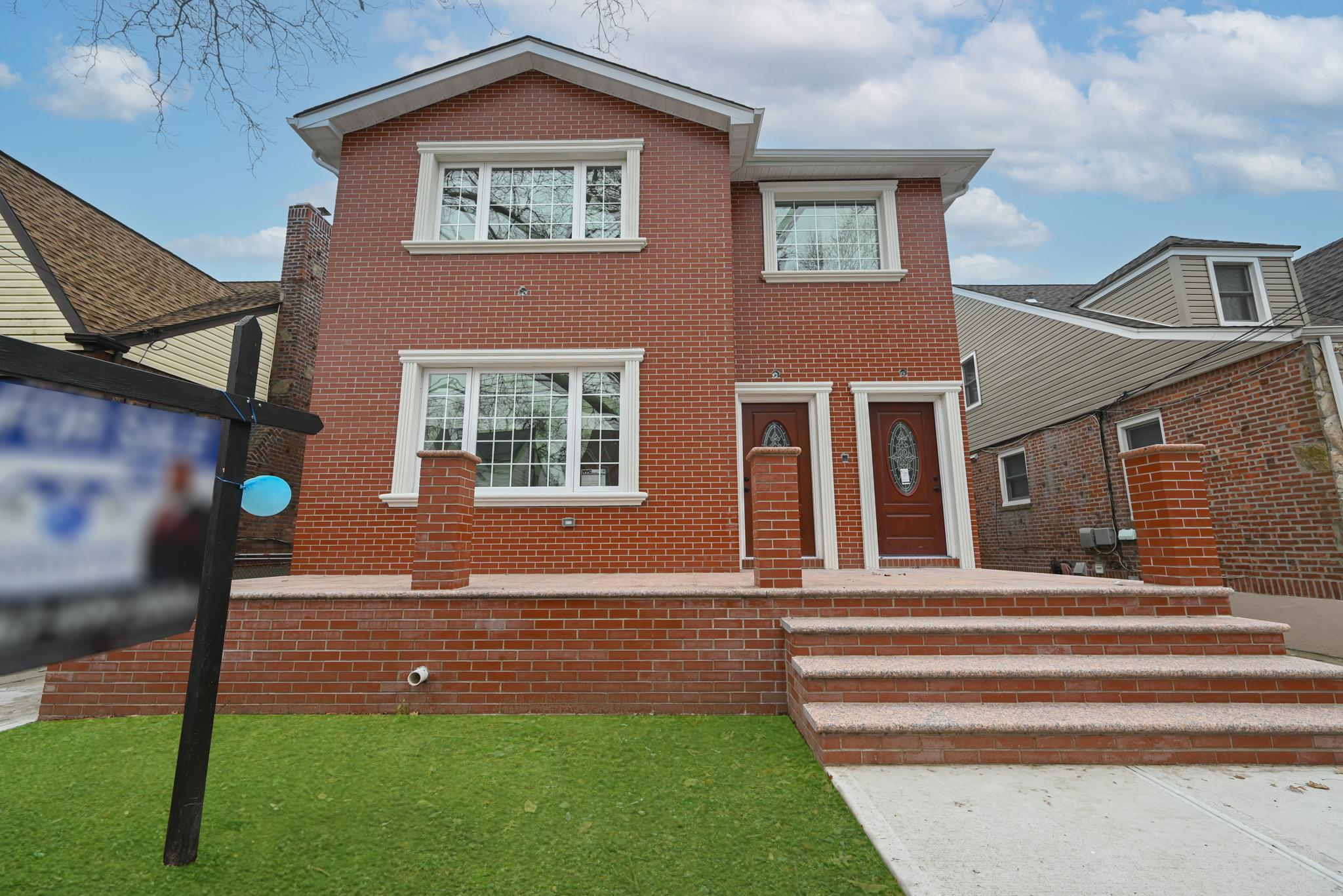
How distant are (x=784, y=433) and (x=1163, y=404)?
19.5 ft

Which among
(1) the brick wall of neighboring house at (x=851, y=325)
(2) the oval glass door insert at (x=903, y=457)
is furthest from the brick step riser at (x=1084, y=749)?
(2) the oval glass door insert at (x=903, y=457)

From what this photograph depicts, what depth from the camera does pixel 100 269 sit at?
341 inches

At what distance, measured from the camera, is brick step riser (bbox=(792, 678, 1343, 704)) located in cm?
335

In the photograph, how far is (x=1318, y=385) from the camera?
21.3 feet

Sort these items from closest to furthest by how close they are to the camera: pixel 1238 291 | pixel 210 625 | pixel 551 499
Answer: pixel 210 625 < pixel 551 499 < pixel 1238 291

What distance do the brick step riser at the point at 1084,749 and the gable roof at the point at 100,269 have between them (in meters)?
10.0

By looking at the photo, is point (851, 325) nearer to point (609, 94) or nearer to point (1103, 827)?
point (609, 94)

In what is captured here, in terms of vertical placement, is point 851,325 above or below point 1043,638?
above

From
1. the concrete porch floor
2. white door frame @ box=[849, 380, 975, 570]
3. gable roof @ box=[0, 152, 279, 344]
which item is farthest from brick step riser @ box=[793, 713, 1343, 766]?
gable roof @ box=[0, 152, 279, 344]

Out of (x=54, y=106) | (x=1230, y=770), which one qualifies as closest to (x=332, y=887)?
(x=54, y=106)

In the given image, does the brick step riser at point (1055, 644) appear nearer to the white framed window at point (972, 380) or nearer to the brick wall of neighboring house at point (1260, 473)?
the brick wall of neighboring house at point (1260, 473)

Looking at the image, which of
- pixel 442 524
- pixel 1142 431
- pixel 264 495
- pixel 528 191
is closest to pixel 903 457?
pixel 1142 431

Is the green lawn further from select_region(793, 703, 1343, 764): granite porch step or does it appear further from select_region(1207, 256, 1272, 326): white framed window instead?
select_region(1207, 256, 1272, 326): white framed window

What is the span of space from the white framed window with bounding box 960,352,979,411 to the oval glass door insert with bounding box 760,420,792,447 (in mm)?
8055
